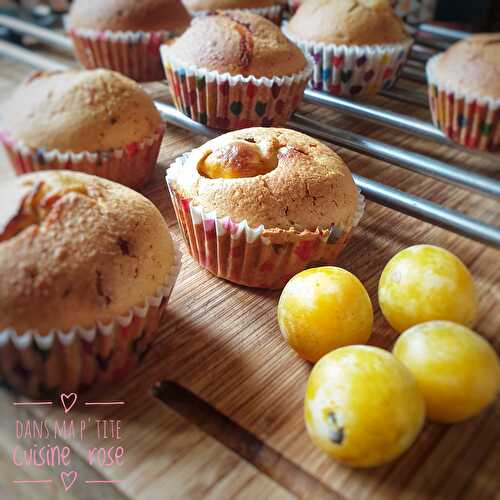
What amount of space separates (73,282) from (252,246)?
1.15 feet

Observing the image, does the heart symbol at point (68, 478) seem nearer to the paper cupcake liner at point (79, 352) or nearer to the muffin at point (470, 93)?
the paper cupcake liner at point (79, 352)

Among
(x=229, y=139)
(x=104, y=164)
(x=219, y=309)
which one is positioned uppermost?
(x=229, y=139)

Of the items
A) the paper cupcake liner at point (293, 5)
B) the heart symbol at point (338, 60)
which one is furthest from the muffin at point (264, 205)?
the paper cupcake liner at point (293, 5)

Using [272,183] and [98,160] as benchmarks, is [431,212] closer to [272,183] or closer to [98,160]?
[272,183]

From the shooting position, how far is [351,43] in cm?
171

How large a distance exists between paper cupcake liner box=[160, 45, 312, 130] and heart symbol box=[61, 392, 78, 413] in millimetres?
890

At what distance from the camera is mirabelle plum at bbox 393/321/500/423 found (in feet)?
2.46

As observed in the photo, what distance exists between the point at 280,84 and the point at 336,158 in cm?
42

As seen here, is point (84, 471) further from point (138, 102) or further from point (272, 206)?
point (138, 102)

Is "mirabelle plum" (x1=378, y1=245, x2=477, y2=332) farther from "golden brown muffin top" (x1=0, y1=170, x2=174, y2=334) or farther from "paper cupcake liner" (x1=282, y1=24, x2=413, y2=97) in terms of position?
"paper cupcake liner" (x1=282, y1=24, x2=413, y2=97)

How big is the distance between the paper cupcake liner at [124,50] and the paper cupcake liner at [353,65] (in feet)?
1.45

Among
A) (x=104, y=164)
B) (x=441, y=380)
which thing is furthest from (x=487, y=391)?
(x=104, y=164)

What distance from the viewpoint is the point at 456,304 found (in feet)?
2.88

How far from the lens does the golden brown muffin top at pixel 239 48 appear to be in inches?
56.5
